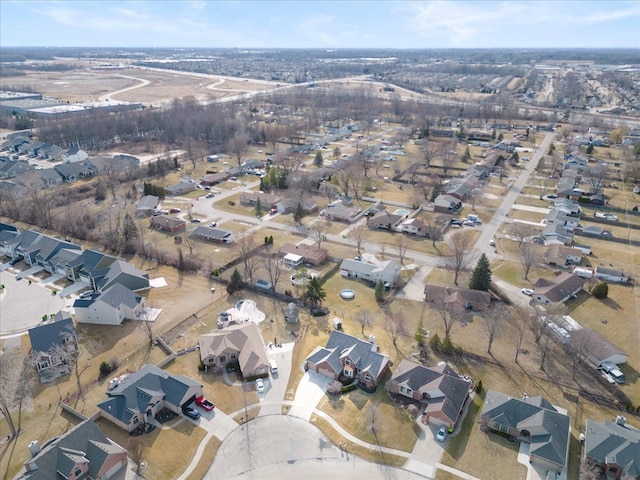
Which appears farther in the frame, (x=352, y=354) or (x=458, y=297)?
(x=458, y=297)

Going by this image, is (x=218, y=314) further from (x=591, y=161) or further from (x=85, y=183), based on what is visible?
(x=591, y=161)

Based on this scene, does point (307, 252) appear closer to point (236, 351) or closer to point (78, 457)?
point (236, 351)

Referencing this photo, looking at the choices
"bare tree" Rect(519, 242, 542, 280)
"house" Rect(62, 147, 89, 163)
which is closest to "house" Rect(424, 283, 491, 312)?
"bare tree" Rect(519, 242, 542, 280)

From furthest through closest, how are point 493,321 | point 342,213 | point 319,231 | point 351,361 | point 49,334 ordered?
1. point 342,213
2. point 319,231
3. point 493,321
4. point 49,334
5. point 351,361

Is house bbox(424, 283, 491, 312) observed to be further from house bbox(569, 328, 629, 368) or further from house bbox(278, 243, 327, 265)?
house bbox(278, 243, 327, 265)

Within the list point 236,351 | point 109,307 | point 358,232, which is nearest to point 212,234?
point 358,232

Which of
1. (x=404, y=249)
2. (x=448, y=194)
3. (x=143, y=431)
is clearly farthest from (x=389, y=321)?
(x=448, y=194)
